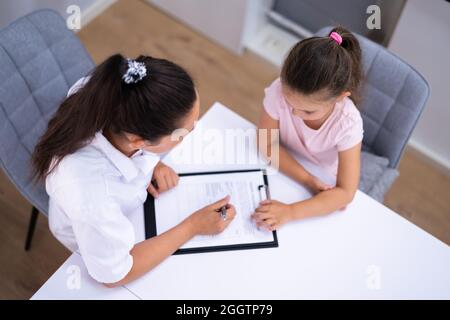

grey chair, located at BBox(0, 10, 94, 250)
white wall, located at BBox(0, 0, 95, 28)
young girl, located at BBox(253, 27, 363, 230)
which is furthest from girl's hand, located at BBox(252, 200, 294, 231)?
white wall, located at BBox(0, 0, 95, 28)

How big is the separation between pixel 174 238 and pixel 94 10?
182 cm

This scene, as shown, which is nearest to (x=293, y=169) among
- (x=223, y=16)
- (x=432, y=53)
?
(x=432, y=53)

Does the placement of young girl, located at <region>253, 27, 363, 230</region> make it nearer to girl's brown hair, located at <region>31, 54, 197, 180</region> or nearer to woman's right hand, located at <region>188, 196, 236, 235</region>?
woman's right hand, located at <region>188, 196, 236, 235</region>

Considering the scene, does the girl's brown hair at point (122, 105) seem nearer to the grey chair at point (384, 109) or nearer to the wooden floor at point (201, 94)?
the grey chair at point (384, 109)

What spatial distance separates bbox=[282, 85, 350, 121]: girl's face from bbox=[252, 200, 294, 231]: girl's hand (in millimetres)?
240

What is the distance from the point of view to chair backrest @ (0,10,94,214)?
1268 mm

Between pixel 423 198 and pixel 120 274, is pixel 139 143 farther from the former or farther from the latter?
pixel 423 198

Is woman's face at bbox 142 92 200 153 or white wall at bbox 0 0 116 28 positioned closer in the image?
woman's face at bbox 142 92 200 153

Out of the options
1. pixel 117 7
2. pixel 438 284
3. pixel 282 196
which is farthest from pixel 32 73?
pixel 117 7

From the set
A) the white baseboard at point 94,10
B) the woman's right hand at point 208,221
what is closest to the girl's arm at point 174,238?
the woman's right hand at point 208,221

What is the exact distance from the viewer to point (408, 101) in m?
1.42

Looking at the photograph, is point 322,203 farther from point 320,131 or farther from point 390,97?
point 390,97

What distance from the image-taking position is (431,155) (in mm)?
2207

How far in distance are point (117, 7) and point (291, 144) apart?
1.65m
